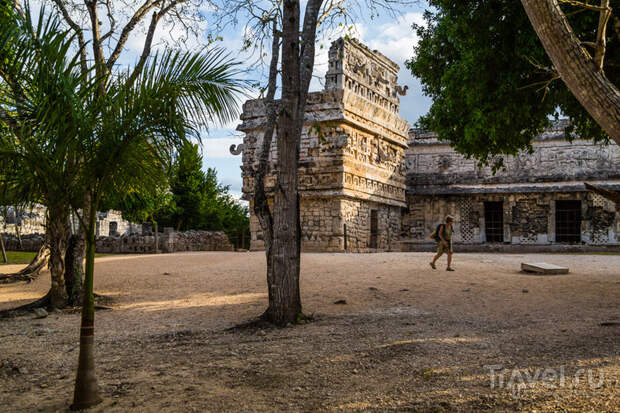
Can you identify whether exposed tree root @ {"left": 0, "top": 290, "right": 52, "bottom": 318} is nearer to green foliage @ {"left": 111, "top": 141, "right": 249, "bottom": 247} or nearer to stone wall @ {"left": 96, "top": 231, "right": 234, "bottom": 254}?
stone wall @ {"left": 96, "top": 231, "right": 234, "bottom": 254}

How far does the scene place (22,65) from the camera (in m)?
4.15

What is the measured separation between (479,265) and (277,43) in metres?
8.22

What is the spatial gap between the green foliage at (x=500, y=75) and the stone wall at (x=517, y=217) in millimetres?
13256

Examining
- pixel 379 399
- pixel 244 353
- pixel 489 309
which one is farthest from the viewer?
pixel 489 309

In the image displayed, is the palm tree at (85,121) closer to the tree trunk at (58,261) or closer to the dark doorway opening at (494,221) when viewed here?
the tree trunk at (58,261)

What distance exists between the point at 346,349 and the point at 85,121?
3340 mm

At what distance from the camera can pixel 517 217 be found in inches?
883

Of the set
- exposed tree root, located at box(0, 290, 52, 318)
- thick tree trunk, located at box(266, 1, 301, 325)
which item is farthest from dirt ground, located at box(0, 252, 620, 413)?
thick tree trunk, located at box(266, 1, 301, 325)

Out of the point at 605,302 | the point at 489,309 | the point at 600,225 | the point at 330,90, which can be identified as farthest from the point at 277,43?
the point at 600,225

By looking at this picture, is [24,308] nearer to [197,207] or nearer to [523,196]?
[523,196]

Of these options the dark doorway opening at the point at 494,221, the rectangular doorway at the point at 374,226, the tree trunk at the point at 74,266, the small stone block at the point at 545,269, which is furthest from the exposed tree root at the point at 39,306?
the dark doorway opening at the point at 494,221

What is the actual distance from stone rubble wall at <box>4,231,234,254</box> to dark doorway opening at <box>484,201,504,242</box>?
43.9 feet

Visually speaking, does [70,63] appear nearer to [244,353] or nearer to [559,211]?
[244,353]

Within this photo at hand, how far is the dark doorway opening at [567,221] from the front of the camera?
72.4ft
